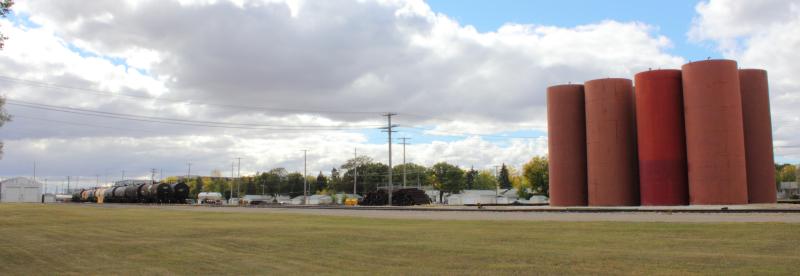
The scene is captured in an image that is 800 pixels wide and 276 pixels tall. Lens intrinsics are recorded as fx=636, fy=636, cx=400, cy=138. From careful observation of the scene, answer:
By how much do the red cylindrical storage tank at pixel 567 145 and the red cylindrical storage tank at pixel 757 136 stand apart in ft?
37.5

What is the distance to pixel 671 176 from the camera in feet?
146

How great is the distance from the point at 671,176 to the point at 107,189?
263ft

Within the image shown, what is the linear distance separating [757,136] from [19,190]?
469 ft

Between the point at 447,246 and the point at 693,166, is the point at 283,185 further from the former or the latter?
the point at 447,246

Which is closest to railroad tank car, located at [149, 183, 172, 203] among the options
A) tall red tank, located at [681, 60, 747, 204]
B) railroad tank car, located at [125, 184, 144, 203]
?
railroad tank car, located at [125, 184, 144, 203]

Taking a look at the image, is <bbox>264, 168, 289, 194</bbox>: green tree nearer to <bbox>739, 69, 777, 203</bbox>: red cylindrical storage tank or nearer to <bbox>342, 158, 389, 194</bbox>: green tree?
<bbox>342, 158, 389, 194</bbox>: green tree

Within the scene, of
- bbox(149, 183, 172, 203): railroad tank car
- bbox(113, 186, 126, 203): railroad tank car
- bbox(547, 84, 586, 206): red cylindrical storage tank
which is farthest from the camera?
bbox(113, 186, 126, 203): railroad tank car

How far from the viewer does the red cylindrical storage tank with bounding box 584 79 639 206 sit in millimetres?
46562

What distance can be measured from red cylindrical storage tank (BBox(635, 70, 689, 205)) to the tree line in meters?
73.0

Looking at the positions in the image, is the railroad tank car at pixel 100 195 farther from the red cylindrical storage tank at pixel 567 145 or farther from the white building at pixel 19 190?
the red cylindrical storage tank at pixel 567 145

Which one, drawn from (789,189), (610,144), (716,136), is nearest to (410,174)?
(789,189)

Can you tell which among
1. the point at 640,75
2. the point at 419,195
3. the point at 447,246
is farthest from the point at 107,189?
the point at 447,246

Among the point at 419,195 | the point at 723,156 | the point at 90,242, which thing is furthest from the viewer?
the point at 419,195

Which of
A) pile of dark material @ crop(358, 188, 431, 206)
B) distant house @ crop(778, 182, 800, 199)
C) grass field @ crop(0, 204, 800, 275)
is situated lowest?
grass field @ crop(0, 204, 800, 275)
